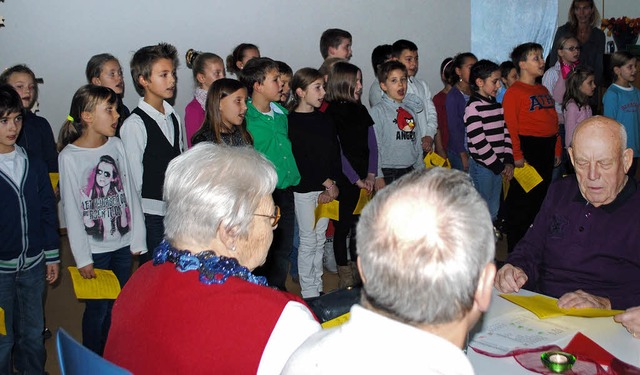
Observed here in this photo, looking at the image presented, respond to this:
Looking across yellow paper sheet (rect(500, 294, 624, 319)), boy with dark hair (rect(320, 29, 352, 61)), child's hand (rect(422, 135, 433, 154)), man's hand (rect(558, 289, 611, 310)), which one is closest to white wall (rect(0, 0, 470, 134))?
boy with dark hair (rect(320, 29, 352, 61))

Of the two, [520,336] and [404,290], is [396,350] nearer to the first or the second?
[404,290]

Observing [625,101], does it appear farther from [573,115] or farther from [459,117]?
[459,117]

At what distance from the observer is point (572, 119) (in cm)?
A: 600

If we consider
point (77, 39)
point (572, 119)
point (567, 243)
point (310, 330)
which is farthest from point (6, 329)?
point (572, 119)

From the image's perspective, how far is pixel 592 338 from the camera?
2.12 m

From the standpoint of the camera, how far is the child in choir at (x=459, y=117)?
20.3ft

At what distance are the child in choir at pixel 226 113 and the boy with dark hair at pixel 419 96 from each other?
1738 millimetres

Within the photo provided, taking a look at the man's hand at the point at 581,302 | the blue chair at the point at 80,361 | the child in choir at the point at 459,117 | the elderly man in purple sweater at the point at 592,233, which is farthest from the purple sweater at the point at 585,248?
the child in choir at the point at 459,117

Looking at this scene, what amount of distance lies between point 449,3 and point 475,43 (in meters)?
0.64

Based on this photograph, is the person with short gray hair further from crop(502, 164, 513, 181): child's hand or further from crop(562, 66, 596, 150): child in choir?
crop(562, 66, 596, 150): child in choir

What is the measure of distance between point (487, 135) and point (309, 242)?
5.63 feet

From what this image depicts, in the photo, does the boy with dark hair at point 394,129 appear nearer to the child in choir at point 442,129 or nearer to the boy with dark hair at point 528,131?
the boy with dark hair at point 528,131

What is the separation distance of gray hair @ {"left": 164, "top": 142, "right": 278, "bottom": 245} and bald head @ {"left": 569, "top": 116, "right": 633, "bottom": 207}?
134 cm

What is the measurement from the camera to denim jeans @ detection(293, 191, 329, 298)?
15.4ft
